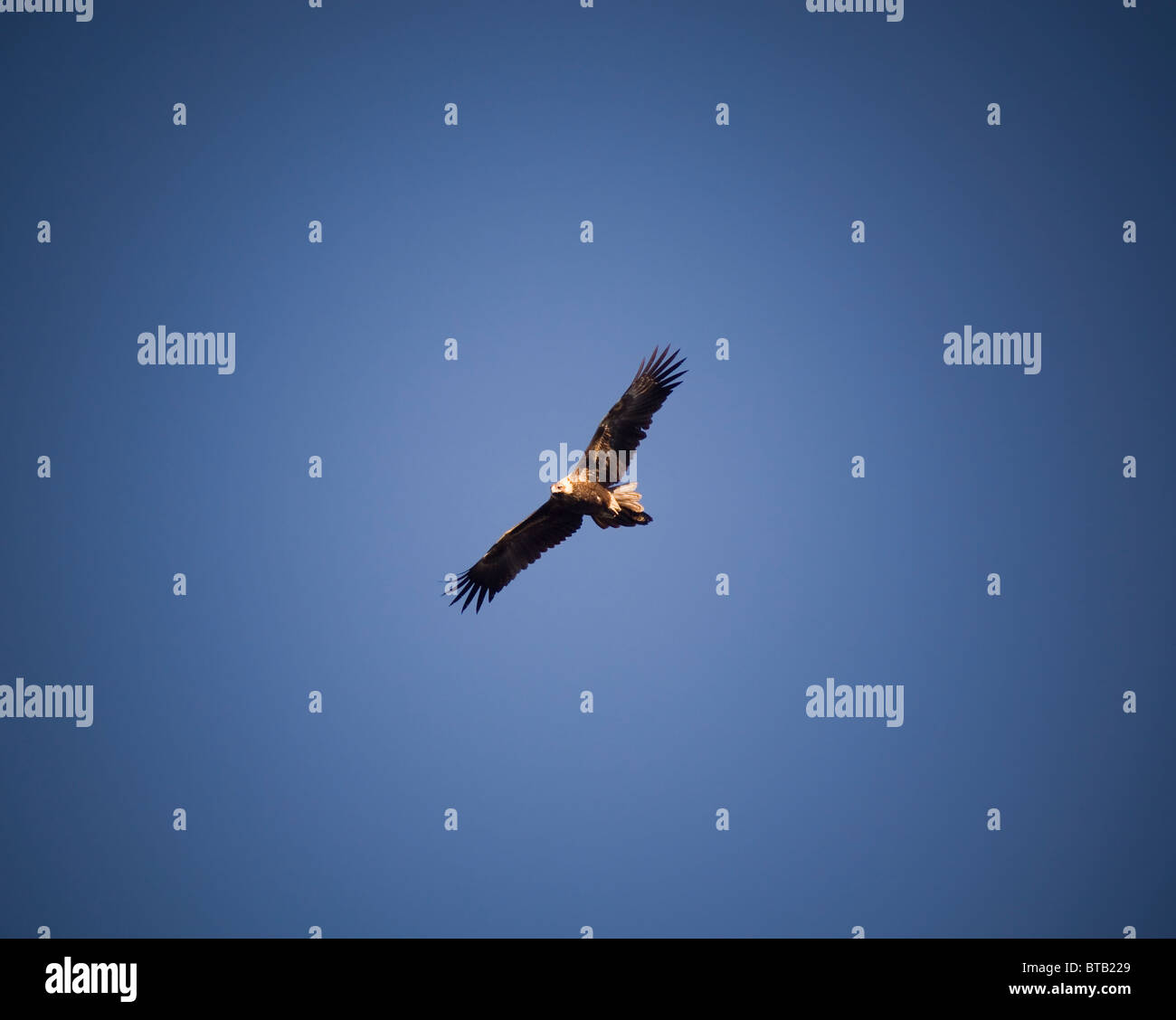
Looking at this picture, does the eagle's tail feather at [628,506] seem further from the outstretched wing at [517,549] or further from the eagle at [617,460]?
the outstretched wing at [517,549]

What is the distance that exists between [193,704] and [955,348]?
48.0 metres

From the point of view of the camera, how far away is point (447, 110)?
1070 inches

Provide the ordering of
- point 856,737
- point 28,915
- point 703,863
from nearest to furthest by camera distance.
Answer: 1. point 28,915
2. point 703,863
3. point 856,737

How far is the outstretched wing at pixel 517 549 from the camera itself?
14.5 m

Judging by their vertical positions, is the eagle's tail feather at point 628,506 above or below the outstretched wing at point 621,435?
below

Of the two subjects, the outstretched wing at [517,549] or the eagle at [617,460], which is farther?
the outstretched wing at [517,549]

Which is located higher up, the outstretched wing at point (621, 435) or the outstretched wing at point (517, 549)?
the outstretched wing at point (621, 435)

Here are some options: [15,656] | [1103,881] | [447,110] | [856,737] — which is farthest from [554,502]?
[856,737]

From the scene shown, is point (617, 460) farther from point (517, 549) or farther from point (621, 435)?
point (517, 549)

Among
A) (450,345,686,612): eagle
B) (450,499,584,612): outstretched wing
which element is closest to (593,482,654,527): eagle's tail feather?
(450,345,686,612): eagle

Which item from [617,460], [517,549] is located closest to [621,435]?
[617,460]

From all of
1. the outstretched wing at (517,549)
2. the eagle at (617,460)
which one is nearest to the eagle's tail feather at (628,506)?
the eagle at (617,460)

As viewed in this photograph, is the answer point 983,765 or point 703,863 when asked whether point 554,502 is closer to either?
point 703,863

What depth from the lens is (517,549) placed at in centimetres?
1530
